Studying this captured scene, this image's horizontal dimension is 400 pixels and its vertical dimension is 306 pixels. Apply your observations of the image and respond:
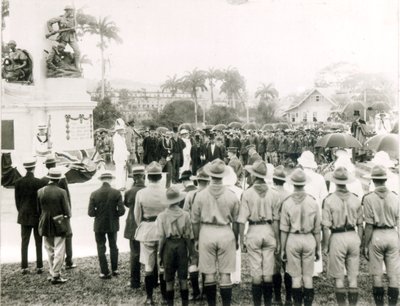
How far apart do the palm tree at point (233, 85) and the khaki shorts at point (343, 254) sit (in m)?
46.4

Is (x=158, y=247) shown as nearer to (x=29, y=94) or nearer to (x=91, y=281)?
(x=91, y=281)

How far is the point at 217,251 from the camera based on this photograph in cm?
588

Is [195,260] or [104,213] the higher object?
[104,213]

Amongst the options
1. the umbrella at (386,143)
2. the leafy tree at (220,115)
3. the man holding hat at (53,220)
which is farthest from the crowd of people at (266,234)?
the leafy tree at (220,115)

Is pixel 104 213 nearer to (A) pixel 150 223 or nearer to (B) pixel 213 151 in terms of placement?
(A) pixel 150 223

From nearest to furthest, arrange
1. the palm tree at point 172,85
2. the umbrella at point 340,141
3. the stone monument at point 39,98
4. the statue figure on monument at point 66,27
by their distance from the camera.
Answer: the umbrella at point 340,141 → the stone monument at point 39,98 → the statue figure on monument at point 66,27 → the palm tree at point 172,85

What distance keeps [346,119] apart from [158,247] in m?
38.3

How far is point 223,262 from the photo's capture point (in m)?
5.83

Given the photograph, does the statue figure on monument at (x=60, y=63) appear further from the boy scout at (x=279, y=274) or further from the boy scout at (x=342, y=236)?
the boy scout at (x=342, y=236)

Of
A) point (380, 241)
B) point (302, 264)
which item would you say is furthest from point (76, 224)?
point (380, 241)

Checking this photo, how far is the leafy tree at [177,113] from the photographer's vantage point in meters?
36.7

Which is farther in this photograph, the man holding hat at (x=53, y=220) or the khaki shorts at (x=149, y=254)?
the man holding hat at (x=53, y=220)

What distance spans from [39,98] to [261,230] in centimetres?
967

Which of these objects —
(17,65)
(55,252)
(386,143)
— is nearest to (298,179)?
(55,252)
